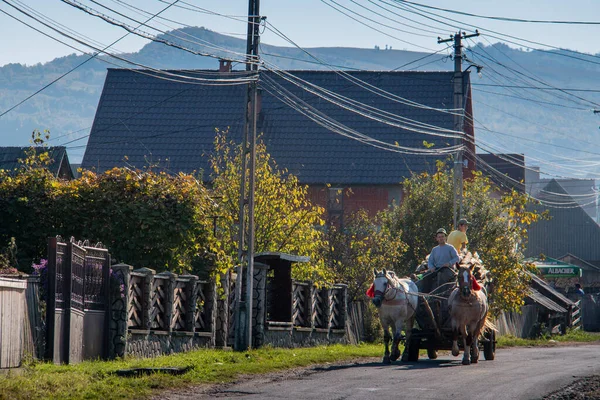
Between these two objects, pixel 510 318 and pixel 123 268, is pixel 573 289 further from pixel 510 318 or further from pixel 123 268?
pixel 123 268

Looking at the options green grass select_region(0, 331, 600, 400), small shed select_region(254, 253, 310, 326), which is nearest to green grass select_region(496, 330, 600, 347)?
small shed select_region(254, 253, 310, 326)

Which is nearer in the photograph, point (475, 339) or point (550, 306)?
point (475, 339)

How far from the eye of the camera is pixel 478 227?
3688 centimetres

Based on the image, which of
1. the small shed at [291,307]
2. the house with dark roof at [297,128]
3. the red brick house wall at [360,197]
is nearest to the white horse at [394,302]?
the small shed at [291,307]

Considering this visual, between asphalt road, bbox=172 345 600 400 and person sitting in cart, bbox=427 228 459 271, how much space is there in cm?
217

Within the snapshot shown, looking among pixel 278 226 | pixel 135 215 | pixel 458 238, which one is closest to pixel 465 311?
pixel 458 238

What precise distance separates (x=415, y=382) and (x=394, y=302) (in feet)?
17.1

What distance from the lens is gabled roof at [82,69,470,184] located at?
165 ft

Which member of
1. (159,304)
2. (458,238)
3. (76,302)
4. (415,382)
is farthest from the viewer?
(458,238)

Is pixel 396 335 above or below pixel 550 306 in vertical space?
below

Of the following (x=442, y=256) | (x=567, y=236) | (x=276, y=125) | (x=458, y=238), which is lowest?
(x=442, y=256)

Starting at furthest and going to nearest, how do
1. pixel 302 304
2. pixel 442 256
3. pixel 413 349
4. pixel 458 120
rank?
pixel 458 120
pixel 302 304
pixel 442 256
pixel 413 349

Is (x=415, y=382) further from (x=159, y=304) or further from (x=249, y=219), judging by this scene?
(x=249, y=219)

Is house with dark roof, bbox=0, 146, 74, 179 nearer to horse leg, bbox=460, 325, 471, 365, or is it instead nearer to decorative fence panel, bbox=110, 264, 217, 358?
decorative fence panel, bbox=110, 264, 217, 358
